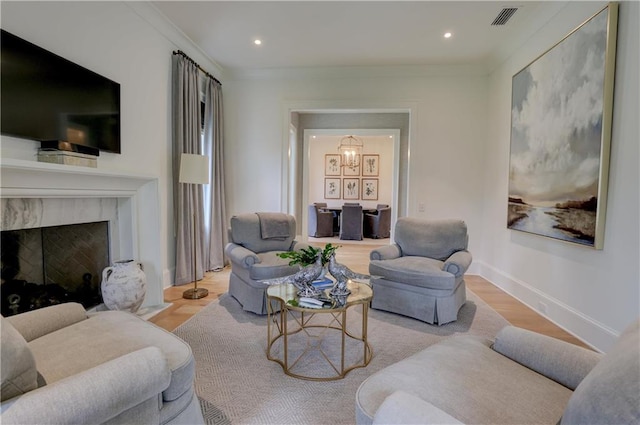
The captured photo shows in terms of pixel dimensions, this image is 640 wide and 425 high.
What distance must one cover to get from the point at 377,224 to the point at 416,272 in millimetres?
5100

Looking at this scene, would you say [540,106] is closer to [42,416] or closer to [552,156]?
[552,156]

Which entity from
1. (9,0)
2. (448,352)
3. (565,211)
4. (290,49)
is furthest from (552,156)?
(9,0)

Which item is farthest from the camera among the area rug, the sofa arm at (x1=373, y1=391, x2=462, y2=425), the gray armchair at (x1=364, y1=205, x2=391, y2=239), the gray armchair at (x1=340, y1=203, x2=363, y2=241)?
the gray armchair at (x1=364, y1=205, x2=391, y2=239)

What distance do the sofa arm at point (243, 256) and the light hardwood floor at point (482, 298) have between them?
23.3 inches

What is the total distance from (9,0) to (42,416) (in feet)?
8.32

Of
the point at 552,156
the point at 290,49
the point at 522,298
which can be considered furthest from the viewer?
the point at 290,49

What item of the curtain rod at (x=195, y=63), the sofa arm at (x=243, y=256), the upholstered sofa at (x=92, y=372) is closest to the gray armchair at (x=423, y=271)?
the sofa arm at (x=243, y=256)

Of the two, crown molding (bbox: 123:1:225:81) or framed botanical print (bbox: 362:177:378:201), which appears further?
framed botanical print (bbox: 362:177:378:201)

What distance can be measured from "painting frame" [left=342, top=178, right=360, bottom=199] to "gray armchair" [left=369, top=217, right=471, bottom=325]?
5709 millimetres

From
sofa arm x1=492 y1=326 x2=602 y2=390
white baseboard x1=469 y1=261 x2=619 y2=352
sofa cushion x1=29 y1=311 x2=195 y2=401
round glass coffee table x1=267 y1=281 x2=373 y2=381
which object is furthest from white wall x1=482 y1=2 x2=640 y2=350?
sofa cushion x1=29 y1=311 x2=195 y2=401

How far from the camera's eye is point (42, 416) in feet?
2.82

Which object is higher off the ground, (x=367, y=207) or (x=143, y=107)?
(x=143, y=107)

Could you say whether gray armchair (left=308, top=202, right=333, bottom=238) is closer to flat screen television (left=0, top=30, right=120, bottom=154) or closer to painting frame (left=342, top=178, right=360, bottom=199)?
painting frame (left=342, top=178, right=360, bottom=199)

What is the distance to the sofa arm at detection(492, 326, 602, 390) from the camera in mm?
1201
